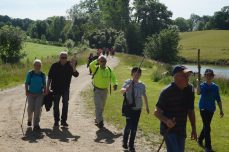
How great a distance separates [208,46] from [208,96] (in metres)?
112

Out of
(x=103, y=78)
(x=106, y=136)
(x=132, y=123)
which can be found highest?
(x=103, y=78)

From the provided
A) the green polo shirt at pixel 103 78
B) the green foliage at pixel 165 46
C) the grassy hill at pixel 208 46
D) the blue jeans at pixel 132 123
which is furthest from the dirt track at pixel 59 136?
the grassy hill at pixel 208 46

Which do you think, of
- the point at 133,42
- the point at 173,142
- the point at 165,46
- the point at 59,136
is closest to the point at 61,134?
the point at 59,136

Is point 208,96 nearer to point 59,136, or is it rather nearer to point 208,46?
point 59,136

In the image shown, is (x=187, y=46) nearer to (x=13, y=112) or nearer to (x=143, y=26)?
(x=143, y=26)

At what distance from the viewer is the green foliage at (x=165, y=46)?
7175cm

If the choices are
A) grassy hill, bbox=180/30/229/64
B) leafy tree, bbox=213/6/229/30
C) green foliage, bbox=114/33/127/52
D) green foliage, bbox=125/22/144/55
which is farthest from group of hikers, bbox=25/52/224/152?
leafy tree, bbox=213/6/229/30

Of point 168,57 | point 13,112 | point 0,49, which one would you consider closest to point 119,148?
point 13,112

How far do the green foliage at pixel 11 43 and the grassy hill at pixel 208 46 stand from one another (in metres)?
54.5

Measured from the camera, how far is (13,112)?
15508 mm

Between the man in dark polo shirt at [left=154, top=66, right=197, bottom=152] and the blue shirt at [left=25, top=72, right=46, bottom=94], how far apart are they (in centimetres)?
601

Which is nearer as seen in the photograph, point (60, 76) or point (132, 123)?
point (132, 123)

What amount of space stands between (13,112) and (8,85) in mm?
10159

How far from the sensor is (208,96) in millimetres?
10953
